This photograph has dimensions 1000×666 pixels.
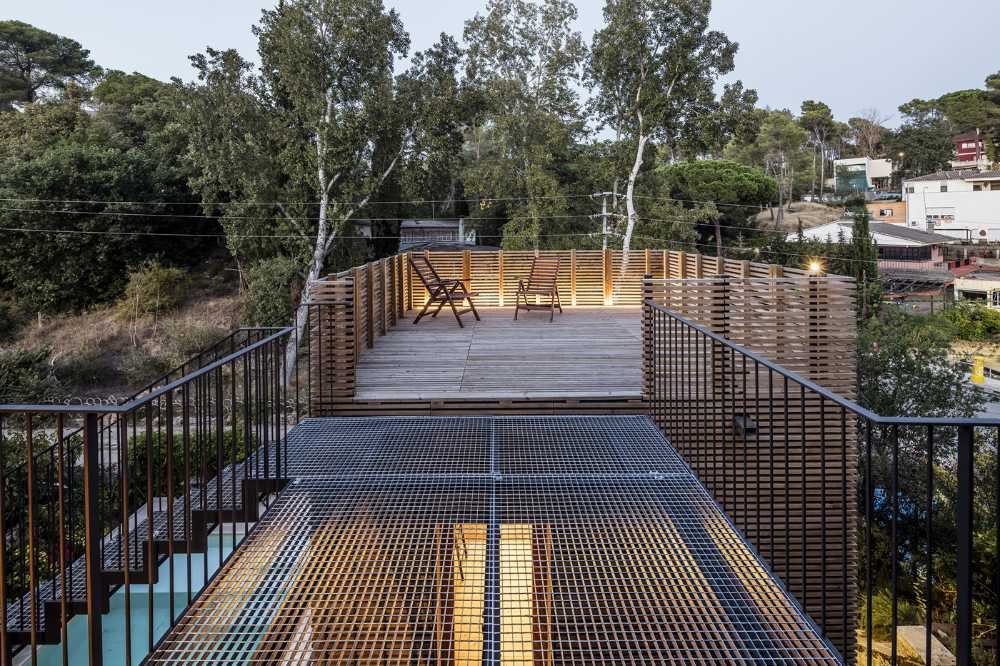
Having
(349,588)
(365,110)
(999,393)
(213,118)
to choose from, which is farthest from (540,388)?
(999,393)

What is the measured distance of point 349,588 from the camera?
8.58ft

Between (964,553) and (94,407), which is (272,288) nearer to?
(94,407)

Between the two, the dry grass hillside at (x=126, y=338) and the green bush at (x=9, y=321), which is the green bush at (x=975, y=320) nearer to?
the dry grass hillside at (x=126, y=338)

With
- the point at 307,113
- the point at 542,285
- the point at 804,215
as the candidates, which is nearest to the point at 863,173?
the point at 804,215

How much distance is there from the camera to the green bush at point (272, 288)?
19.6 metres

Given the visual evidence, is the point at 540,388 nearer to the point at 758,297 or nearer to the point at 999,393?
the point at 758,297

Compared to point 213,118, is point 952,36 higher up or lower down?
higher up

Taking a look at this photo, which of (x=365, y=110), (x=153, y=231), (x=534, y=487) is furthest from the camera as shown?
(x=153, y=231)

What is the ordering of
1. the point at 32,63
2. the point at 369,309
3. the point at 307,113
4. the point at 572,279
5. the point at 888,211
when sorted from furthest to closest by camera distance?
the point at 888,211 < the point at 32,63 < the point at 307,113 < the point at 572,279 < the point at 369,309

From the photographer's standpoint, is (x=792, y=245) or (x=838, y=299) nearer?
(x=838, y=299)

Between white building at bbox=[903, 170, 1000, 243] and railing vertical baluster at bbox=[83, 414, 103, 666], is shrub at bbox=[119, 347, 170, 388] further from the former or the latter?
white building at bbox=[903, 170, 1000, 243]

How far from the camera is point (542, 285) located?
11.1 meters

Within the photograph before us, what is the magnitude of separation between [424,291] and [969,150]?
5148cm

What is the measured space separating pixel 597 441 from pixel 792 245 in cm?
2616
